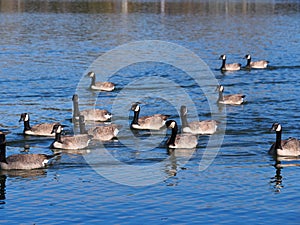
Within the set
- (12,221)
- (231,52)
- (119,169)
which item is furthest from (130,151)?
(231,52)

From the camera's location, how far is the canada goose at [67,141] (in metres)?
20.7

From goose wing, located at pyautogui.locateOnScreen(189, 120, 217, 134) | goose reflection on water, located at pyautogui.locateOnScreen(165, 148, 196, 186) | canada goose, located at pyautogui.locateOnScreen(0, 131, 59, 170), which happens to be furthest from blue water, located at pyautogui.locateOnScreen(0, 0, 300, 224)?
goose wing, located at pyautogui.locateOnScreen(189, 120, 217, 134)

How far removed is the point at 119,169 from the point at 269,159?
13.9ft

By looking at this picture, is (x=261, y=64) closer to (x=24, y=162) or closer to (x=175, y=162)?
(x=175, y=162)

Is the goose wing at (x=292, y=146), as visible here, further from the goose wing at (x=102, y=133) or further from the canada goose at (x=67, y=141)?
the canada goose at (x=67, y=141)

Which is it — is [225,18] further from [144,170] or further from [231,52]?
[144,170]

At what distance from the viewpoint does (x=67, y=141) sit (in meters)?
20.8

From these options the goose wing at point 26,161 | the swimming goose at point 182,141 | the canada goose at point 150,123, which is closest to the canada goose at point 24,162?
the goose wing at point 26,161

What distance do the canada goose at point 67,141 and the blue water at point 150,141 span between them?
0.91 ft

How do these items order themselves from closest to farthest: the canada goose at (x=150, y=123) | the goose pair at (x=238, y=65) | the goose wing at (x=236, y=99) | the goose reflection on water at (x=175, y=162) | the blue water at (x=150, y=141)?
1. the blue water at (x=150, y=141)
2. the goose reflection on water at (x=175, y=162)
3. the canada goose at (x=150, y=123)
4. the goose wing at (x=236, y=99)
5. the goose pair at (x=238, y=65)

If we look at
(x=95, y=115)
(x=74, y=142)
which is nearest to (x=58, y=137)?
(x=74, y=142)

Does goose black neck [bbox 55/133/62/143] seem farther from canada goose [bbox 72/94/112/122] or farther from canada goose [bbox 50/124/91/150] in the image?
canada goose [bbox 72/94/112/122]

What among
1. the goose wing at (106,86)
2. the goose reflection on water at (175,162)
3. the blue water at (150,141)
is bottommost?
the goose reflection on water at (175,162)

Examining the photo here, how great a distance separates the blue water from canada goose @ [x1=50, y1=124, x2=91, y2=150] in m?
0.28
